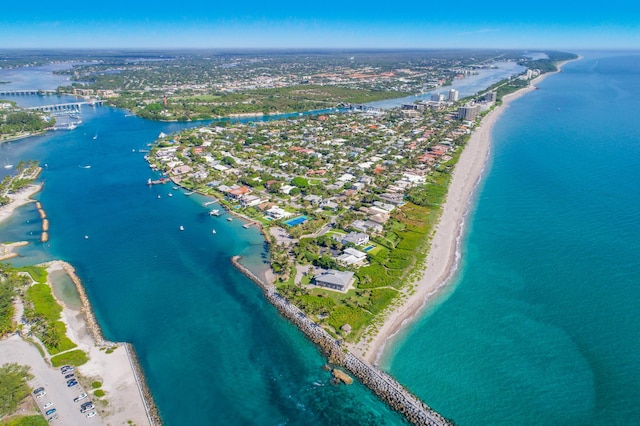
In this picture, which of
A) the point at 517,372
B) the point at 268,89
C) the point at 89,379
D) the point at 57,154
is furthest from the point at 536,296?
the point at 268,89

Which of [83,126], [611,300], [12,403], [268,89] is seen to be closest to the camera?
[12,403]

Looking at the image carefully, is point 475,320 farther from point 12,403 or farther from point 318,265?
point 12,403

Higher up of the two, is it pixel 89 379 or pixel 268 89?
pixel 268 89

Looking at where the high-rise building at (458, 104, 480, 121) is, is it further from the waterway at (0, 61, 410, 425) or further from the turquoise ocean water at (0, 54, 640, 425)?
the waterway at (0, 61, 410, 425)

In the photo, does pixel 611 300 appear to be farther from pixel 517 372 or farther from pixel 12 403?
pixel 12 403

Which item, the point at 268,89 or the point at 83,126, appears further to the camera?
the point at 268,89

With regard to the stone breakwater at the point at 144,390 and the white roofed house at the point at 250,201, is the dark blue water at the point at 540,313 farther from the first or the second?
the white roofed house at the point at 250,201

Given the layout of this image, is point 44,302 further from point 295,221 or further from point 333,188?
point 333,188

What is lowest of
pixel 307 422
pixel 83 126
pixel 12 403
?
pixel 307 422

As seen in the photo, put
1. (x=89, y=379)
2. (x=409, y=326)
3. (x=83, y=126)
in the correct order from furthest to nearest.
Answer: (x=83, y=126)
(x=409, y=326)
(x=89, y=379)
